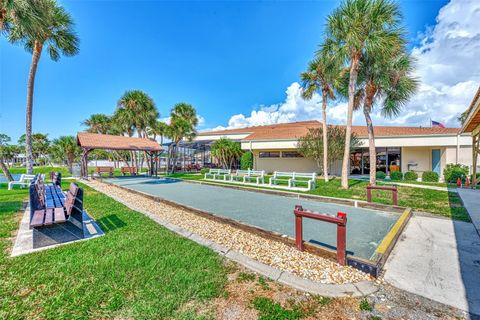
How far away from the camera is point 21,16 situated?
8.81 meters

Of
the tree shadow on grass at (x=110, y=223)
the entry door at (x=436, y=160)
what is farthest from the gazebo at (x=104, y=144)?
the entry door at (x=436, y=160)

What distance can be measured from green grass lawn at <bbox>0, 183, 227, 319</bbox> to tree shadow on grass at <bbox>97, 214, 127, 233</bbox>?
0.65 metres

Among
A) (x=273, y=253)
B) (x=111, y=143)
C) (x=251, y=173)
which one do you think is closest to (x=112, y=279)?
(x=273, y=253)

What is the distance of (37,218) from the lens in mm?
3592

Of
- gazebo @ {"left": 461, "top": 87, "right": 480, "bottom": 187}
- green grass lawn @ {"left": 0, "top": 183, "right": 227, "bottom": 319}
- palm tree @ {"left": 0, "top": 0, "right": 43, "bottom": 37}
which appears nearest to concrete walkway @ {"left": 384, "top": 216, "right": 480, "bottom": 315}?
green grass lawn @ {"left": 0, "top": 183, "right": 227, "bottom": 319}

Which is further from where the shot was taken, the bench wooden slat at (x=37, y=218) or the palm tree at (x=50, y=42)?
the palm tree at (x=50, y=42)

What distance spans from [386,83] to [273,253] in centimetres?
1152

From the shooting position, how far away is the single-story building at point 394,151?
592 inches

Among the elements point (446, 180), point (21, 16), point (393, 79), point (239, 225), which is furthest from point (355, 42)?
point (21, 16)

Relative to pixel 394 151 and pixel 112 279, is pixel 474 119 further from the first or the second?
pixel 112 279

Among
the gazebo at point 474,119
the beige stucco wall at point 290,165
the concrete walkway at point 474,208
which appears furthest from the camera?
the beige stucco wall at point 290,165

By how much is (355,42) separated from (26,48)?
62.3 ft

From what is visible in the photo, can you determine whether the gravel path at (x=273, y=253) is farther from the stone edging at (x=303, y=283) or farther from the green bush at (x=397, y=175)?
the green bush at (x=397, y=175)

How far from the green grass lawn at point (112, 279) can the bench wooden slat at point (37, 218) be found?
18.0 inches
